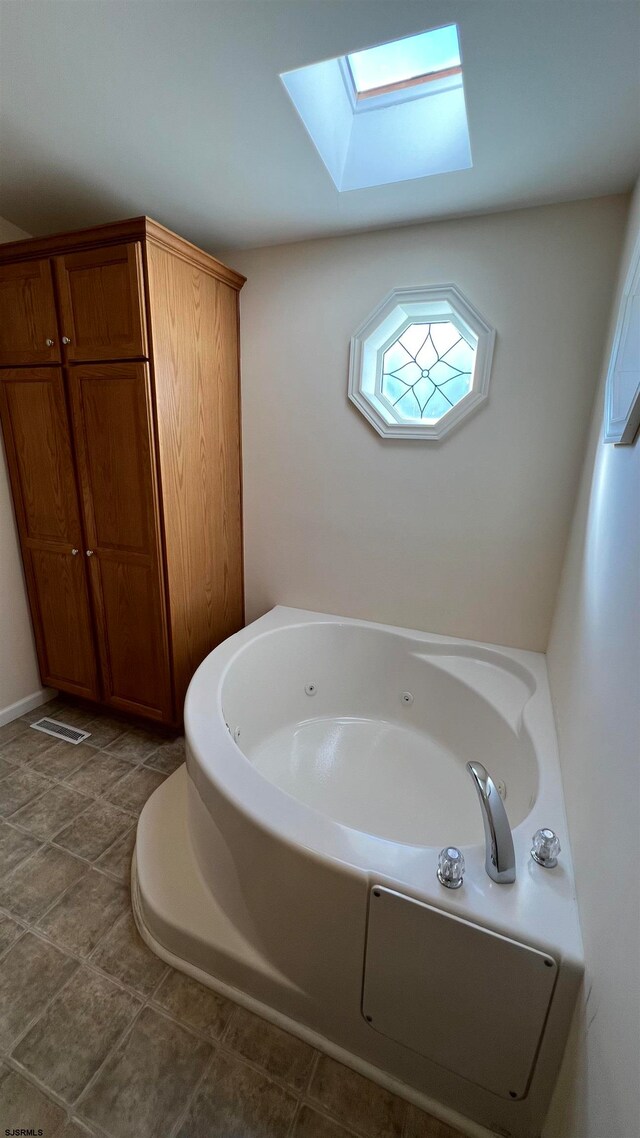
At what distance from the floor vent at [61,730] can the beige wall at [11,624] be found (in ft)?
0.54

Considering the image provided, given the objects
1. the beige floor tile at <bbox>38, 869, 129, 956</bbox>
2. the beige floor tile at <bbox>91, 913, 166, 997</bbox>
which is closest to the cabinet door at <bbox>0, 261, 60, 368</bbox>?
the beige floor tile at <bbox>38, 869, 129, 956</bbox>

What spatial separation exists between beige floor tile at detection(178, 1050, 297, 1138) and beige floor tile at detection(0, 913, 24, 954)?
2.32ft

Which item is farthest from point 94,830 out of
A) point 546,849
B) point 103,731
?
point 546,849

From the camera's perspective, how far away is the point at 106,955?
4.28ft

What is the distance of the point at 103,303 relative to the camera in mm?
1712

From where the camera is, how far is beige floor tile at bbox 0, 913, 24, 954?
1320mm

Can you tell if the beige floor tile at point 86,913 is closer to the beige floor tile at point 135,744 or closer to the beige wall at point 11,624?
the beige floor tile at point 135,744

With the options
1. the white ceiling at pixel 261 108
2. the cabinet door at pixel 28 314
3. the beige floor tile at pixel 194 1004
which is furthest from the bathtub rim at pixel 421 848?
the white ceiling at pixel 261 108

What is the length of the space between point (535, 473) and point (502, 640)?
0.75 meters

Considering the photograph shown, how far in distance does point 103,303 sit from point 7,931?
214 cm

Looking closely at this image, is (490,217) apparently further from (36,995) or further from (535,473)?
(36,995)

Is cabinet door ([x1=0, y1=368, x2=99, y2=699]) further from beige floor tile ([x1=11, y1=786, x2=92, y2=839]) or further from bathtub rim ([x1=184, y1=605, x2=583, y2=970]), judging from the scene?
bathtub rim ([x1=184, y1=605, x2=583, y2=970])

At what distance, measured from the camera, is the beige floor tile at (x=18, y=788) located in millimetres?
1814

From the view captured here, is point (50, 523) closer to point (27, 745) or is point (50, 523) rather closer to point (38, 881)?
point (27, 745)
